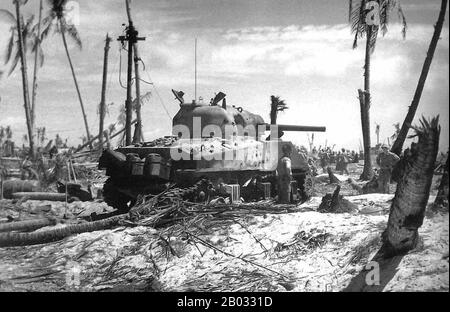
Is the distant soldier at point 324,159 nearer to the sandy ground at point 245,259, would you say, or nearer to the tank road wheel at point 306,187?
the tank road wheel at point 306,187

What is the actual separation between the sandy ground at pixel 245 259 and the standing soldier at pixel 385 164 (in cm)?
427

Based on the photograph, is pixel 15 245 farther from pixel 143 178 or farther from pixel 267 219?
pixel 267 219

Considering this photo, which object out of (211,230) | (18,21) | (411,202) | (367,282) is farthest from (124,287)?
(18,21)

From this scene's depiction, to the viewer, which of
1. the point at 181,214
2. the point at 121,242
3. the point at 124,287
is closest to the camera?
the point at 124,287

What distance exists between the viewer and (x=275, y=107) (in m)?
13.7

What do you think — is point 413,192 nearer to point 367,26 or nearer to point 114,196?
point 114,196

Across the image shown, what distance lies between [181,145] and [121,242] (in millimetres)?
→ 3181

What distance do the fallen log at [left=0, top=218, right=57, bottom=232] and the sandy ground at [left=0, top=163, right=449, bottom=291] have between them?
0.94 metres

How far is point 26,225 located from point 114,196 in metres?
2.46

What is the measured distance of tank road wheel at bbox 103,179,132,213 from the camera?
1039 cm

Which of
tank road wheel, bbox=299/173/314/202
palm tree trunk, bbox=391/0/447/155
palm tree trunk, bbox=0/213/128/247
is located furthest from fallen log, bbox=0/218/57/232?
palm tree trunk, bbox=391/0/447/155

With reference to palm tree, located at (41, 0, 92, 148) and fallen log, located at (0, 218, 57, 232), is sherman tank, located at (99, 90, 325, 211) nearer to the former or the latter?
fallen log, located at (0, 218, 57, 232)

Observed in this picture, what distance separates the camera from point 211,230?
294 inches

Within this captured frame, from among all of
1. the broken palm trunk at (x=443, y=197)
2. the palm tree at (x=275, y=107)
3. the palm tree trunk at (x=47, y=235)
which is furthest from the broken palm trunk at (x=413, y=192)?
the palm tree at (x=275, y=107)
